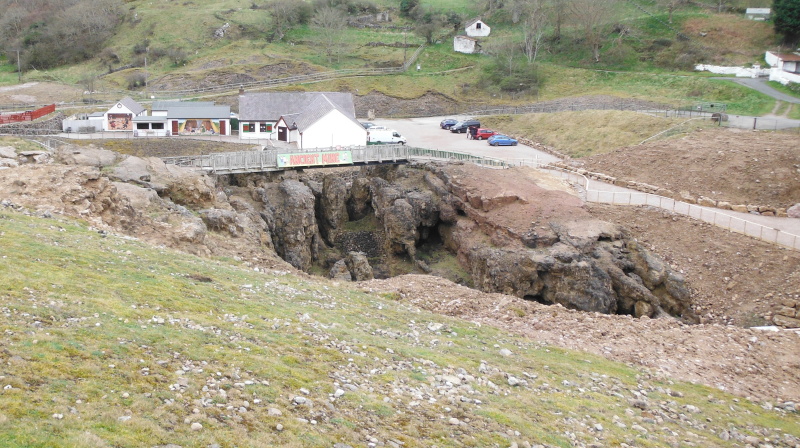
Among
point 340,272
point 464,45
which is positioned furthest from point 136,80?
point 340,272

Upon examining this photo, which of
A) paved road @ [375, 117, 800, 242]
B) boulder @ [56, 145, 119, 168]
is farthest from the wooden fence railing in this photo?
A: boulder @ [56, 145, 119, 168]

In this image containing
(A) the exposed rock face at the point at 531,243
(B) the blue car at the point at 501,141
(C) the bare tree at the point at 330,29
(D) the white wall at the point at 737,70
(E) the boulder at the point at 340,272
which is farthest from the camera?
(C) the bare tree at the point at 330,29

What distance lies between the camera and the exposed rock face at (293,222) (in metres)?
44.3

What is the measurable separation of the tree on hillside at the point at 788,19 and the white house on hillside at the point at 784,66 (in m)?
4.50

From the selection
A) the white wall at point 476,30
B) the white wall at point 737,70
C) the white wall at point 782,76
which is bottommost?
the white wall at point 782,76

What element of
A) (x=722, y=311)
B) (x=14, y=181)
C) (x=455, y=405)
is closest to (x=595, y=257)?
(x=722, y=311)

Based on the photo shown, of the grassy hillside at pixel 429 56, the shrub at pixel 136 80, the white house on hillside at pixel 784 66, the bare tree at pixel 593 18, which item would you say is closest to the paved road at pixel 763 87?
the white house on hillside at pixel 784 66

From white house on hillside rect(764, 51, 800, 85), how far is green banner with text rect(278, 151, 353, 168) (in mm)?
49385

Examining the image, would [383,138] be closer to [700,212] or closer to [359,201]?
[359,201]

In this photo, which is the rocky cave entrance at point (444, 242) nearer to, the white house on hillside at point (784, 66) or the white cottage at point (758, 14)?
the white house on hillside at point (784, 66)

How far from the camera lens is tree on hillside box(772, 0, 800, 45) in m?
78.8

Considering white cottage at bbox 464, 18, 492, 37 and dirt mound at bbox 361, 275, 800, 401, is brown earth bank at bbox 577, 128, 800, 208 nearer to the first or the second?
dirt mound at bbox 361, 275, 800, 401

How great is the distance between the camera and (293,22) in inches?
4318

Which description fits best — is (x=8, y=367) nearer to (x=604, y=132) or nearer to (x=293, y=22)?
(x=604, y=132)
